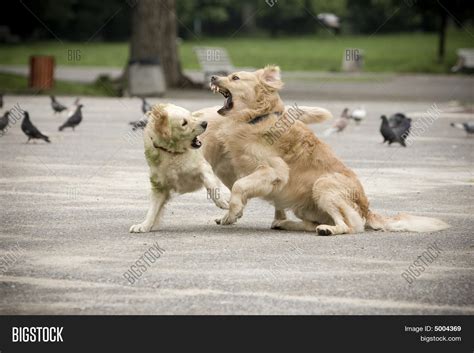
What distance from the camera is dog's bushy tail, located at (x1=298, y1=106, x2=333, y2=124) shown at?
1060 cm

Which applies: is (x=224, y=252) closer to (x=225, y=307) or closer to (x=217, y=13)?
(x=225, y=307)

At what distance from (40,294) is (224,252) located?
205 centimetres

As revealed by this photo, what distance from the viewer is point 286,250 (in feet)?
31.0

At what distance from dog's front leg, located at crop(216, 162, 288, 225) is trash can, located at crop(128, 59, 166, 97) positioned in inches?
792

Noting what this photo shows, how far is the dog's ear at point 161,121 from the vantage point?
10.0 meters

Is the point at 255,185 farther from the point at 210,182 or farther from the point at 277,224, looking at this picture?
the point at 277,224

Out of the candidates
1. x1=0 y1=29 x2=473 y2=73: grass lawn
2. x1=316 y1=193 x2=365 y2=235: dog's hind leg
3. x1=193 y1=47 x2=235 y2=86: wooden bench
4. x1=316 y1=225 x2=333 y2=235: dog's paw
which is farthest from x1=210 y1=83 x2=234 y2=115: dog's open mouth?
x1=0 y1=29 x2=473 y2=73: grass lawn

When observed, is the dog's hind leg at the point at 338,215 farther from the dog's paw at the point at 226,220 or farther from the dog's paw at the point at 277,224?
the dog's paw at the point at 226,220

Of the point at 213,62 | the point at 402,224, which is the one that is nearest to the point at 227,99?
the point at 402,224

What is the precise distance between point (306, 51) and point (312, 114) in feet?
170

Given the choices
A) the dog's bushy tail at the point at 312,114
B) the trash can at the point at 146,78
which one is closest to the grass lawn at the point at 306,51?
the trash can at the point at 146,78

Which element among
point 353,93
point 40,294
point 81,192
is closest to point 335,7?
point 353,93

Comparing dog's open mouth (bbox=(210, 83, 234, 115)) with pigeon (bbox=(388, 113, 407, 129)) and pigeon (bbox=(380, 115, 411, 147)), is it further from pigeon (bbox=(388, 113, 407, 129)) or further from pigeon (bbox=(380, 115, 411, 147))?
pigeon (bbox=(388, 113, 407, 129))

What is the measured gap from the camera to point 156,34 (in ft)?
106
